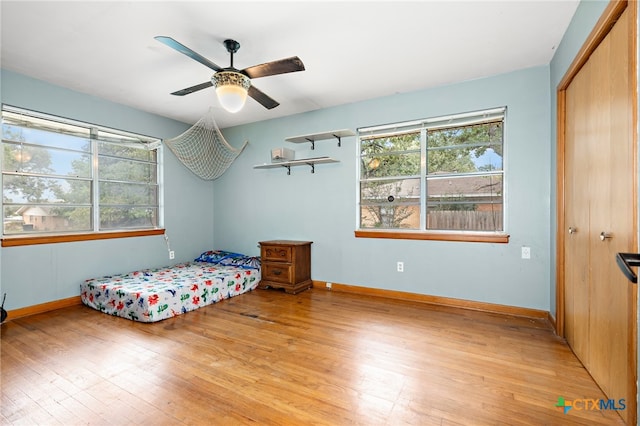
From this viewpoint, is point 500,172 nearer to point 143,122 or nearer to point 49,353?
point 49,353

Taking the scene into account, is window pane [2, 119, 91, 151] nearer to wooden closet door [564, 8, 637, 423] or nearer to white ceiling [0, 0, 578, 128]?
white ceiling [0, 0, 578, 128]

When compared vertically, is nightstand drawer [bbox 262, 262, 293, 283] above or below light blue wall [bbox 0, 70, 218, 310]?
below

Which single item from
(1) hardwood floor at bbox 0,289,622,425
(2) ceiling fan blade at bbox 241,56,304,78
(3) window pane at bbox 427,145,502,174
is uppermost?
(2) ceiling fan blade at bbox 241,56,304,78

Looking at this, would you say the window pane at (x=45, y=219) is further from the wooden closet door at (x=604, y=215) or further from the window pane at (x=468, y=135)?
the wooden closet door at (x=604, y=215)

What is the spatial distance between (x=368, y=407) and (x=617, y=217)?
5.32 ft

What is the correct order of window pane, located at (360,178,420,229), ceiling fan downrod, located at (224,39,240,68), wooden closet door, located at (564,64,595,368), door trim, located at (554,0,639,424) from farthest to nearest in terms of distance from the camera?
window pane, located at (360,178,420,229) < ceiling fan downrod, located at (224,39,240,68) < wooden closet door, located at (564,64,595,368) < door trim, located at (554,0,639,424)

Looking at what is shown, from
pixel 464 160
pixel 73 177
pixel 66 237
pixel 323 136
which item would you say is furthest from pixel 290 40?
pixel 66 237

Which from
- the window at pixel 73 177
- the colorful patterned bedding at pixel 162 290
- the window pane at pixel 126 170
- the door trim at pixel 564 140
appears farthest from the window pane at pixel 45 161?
the door trim at pixel 564 140

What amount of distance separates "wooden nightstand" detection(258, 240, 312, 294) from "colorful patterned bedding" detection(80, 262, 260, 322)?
0.75 feet

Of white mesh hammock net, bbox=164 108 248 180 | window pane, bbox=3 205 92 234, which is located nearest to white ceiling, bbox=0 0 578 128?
white mesh hammock net, bbox=164 108 248 180

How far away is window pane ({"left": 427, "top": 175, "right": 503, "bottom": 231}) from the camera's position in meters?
3.04

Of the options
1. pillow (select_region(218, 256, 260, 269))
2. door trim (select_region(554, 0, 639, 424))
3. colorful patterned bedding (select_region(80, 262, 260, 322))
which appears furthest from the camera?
pillow (select_region(218, 256, 260, 269))

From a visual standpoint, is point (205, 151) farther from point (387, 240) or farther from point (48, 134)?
point (387, 240)

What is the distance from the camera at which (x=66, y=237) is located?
10.6 ft
